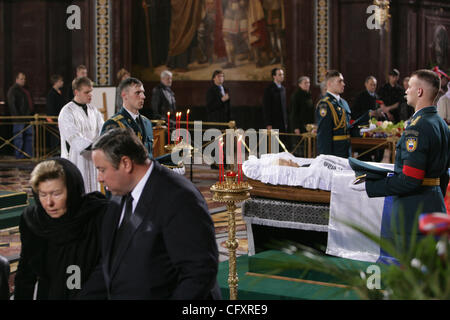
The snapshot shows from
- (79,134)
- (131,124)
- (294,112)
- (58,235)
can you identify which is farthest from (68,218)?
(294,112)

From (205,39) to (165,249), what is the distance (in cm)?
1389

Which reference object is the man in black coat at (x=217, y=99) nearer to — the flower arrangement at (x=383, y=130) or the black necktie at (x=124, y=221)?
the flower arrangement at (x=383, y=130)

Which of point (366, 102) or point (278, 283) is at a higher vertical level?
point (366, 102)

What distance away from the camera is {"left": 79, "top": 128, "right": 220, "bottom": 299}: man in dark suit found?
258 cm

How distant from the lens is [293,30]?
14.9m

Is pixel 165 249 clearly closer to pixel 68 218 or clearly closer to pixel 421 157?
pixel 68 218

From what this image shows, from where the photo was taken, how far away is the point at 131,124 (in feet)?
18.7

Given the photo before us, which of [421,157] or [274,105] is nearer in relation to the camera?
[421,157]

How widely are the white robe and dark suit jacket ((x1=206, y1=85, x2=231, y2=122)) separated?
5.71 m

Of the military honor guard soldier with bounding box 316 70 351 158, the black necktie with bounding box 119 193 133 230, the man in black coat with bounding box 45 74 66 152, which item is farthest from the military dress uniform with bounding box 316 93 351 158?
the man in black coat with bounding box 45 74 66 152

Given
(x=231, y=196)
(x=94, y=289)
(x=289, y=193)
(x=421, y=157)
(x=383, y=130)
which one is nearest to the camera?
(x=94, y=289)

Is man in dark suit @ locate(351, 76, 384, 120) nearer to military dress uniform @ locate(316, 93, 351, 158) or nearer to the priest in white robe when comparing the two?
military dress uniform @ locate(316, 93, 351, 158)

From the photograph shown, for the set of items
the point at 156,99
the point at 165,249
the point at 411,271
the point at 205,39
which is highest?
the point at 205,39

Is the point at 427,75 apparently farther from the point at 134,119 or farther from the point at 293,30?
the point at 293,30
